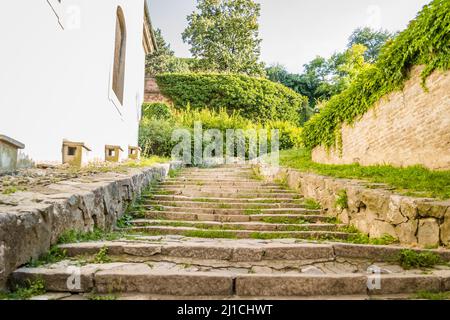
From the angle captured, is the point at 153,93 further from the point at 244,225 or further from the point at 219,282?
the point at 219,282

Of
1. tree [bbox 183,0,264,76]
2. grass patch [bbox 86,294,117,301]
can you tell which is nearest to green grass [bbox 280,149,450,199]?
grass patch [bbox 86,294,117,301]

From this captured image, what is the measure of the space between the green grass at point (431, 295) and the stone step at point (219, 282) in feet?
0.19

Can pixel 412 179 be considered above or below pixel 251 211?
above

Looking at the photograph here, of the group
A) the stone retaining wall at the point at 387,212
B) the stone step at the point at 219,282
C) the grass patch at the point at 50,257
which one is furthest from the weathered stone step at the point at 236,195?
the stone step at the point at 219,282

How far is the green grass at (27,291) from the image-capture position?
182 centimetres

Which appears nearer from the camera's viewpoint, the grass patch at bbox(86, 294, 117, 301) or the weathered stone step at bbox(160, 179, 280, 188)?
the grass patch at bbox(86, 294, 117, 301)

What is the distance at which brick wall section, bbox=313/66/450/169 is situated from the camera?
462 cm

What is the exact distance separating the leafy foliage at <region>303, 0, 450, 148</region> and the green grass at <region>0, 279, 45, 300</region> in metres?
5.66

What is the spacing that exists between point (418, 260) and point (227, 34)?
24.0m

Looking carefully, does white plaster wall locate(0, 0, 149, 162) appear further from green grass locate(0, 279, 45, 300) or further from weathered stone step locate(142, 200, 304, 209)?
green grass locate(0, 279, 45, 300)

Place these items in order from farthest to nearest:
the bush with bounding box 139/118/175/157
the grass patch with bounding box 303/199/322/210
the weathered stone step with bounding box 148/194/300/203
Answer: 1. the bush with bounding box 139/118/175/157
2. the weathered stone step with bounding box 148/194/300/203
3. the grass patch with bounding box 303/199/322/210

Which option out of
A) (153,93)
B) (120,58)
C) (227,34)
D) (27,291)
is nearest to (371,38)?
(227,34)

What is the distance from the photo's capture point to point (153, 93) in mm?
17609
